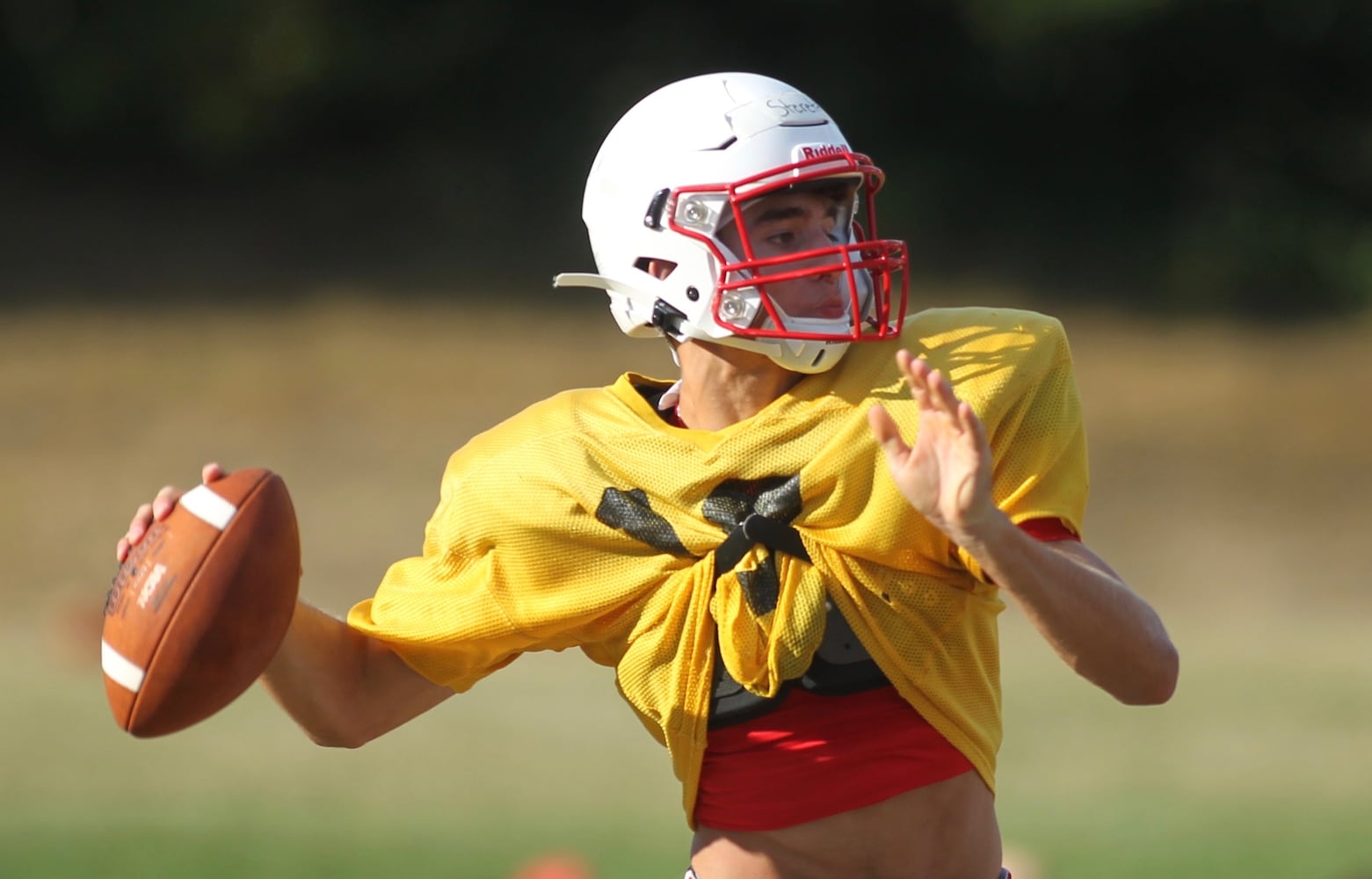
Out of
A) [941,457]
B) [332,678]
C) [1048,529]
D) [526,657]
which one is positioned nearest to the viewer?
[941,457]

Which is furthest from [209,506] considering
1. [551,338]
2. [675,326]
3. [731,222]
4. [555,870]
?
[551,338]

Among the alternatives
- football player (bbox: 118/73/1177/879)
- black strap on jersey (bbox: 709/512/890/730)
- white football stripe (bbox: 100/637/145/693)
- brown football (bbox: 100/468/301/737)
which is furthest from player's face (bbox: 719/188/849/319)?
white football stripe (bbox: 100/637/145/693)

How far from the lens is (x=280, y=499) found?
9.24 feet

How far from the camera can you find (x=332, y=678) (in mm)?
2842

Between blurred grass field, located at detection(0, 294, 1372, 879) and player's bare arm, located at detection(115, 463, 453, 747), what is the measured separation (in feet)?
11.1

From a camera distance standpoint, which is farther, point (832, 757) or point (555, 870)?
point (555, 870)

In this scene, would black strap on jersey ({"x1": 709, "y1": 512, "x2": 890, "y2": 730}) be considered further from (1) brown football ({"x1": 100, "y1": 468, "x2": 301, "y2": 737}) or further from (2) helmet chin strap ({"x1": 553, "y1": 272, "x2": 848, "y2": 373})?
(1) brown football ({"x1": 100, "y1": 468, "x2": 301, "y2": 737})

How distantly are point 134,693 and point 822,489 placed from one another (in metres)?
1.00

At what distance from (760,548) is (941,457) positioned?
0.41m

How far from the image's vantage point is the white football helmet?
268cm

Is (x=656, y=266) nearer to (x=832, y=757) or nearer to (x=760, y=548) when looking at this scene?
(x=760, y=548)

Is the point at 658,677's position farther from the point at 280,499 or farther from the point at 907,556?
the point at 280,499

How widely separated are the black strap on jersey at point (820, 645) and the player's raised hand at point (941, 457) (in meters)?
0.32

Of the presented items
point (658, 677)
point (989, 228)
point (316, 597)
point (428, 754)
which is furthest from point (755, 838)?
point (989, 228)
